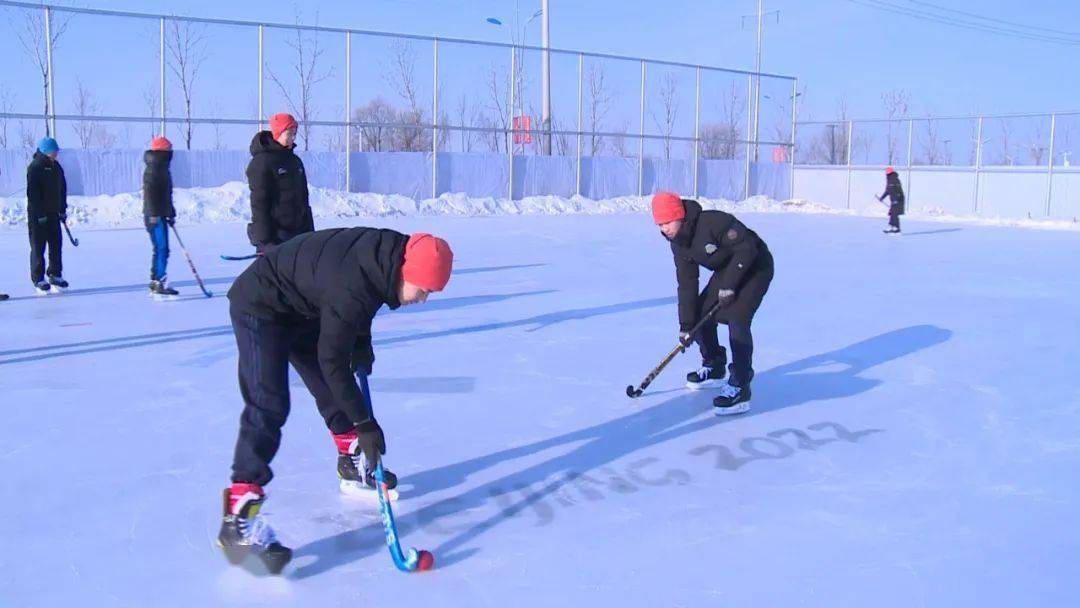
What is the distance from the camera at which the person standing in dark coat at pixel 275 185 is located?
214 inches

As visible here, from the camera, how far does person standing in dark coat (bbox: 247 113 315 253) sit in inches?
214

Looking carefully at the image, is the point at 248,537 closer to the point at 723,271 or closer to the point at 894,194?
the point at 723,271

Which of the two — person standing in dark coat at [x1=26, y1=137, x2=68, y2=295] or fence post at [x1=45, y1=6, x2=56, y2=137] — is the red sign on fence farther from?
person standing in dark coat at [x1=26, y1=137, x2=68, y2=295]

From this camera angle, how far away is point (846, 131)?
29.8 metres

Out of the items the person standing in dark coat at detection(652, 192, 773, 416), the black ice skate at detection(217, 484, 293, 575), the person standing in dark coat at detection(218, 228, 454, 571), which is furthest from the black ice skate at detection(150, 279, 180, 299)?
the black ice skate at detection(217, 484, 293, 575)

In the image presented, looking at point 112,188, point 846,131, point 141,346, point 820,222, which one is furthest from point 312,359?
point 846,131

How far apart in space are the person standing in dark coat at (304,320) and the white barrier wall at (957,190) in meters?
24.0

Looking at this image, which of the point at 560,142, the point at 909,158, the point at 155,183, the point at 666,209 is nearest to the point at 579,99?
the point at 560,142

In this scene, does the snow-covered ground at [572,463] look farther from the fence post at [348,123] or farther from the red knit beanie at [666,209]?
the fence post at [348,123]

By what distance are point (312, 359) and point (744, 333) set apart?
2.51 m

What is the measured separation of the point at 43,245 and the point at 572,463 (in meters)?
6.52

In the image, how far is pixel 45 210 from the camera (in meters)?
8.27

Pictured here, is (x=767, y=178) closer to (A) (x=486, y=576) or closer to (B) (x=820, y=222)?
(B) (x=820, y=222)

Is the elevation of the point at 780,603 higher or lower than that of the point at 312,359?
lower
